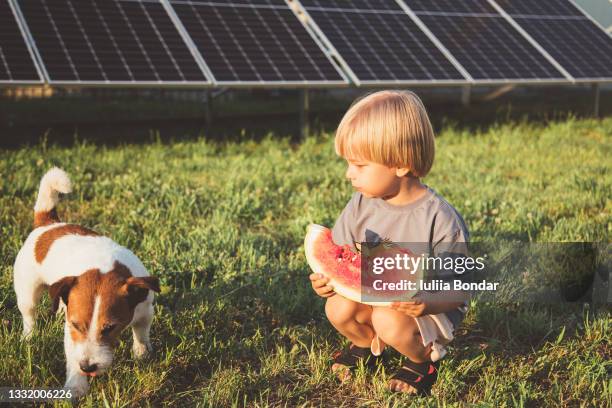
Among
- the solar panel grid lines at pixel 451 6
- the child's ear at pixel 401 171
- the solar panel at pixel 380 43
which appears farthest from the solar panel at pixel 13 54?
the solar panel grid lines at pixel 451 6

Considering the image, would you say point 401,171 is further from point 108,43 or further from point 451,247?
point 108,43

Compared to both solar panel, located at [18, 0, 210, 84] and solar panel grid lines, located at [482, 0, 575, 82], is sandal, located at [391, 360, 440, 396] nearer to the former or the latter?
solar panel, located at [18, 0, 210, 84]

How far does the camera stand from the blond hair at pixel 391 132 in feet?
8.51

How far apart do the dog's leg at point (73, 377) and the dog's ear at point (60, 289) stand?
0.43 ft

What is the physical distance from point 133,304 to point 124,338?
1.99ft

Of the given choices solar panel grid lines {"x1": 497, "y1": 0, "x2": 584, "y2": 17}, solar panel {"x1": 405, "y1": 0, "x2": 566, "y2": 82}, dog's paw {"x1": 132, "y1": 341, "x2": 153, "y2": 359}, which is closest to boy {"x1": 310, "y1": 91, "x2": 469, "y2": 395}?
dog's paw {"x1": 132, "y1": 341, "x2": 153, "y2": 359}

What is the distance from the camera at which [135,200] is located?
5520 mm

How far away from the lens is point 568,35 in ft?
39.0

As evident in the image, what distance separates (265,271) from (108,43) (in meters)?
5.36

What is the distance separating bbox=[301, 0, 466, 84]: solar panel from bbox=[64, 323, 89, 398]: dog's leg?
6726 millimetres

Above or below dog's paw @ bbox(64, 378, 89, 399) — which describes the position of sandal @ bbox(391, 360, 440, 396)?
below

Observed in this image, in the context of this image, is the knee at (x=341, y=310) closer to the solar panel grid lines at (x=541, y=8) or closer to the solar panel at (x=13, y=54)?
the solar panel at (x=13, y=54)

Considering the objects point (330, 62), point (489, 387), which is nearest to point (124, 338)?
point (489, 387)

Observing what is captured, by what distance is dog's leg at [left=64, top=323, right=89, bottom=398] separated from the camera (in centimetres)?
257
